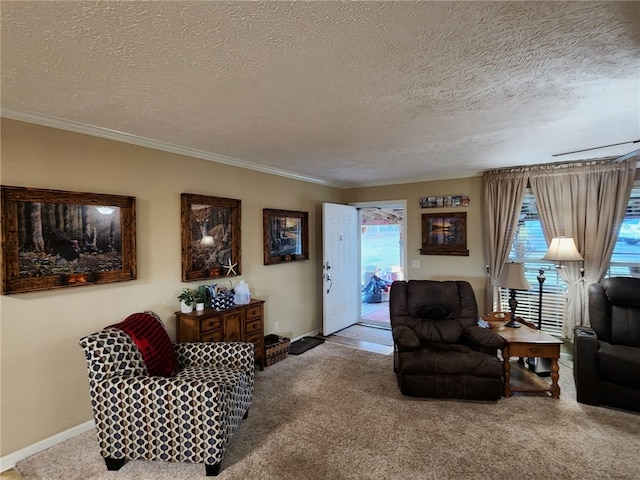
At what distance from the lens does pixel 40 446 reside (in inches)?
93.6

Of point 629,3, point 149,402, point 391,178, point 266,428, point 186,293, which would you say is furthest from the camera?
point 391,178

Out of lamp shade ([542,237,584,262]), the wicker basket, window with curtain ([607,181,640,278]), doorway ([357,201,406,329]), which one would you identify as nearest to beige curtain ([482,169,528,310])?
lamp shade ([542,237,584,262])

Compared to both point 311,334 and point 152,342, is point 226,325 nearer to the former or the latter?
point 152,342

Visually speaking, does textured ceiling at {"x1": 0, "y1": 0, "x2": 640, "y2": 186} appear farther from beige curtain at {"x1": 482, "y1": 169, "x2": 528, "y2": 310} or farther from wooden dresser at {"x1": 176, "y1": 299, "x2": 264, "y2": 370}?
wooden dresser at {"x1": 176, "y1": 299, "x2": 264, "y2": 370}

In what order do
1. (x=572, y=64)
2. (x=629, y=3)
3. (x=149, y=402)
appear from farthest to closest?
(x=149, y=402) < (x=572, y=64) < (x=629, y=3)


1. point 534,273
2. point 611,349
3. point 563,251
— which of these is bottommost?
point 611,349

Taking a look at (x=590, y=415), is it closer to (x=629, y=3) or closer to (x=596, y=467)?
(x=596, y=467)

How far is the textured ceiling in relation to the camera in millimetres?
1288

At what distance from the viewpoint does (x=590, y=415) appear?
2746mm

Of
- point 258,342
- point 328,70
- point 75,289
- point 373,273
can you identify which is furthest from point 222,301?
point 373,273

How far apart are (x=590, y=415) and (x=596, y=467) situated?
0.77m

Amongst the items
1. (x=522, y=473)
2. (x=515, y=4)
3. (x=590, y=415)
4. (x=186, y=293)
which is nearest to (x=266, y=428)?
(x=186, y=293)

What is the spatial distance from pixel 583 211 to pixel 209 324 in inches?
178

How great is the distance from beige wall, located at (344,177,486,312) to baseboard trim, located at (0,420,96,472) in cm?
441
